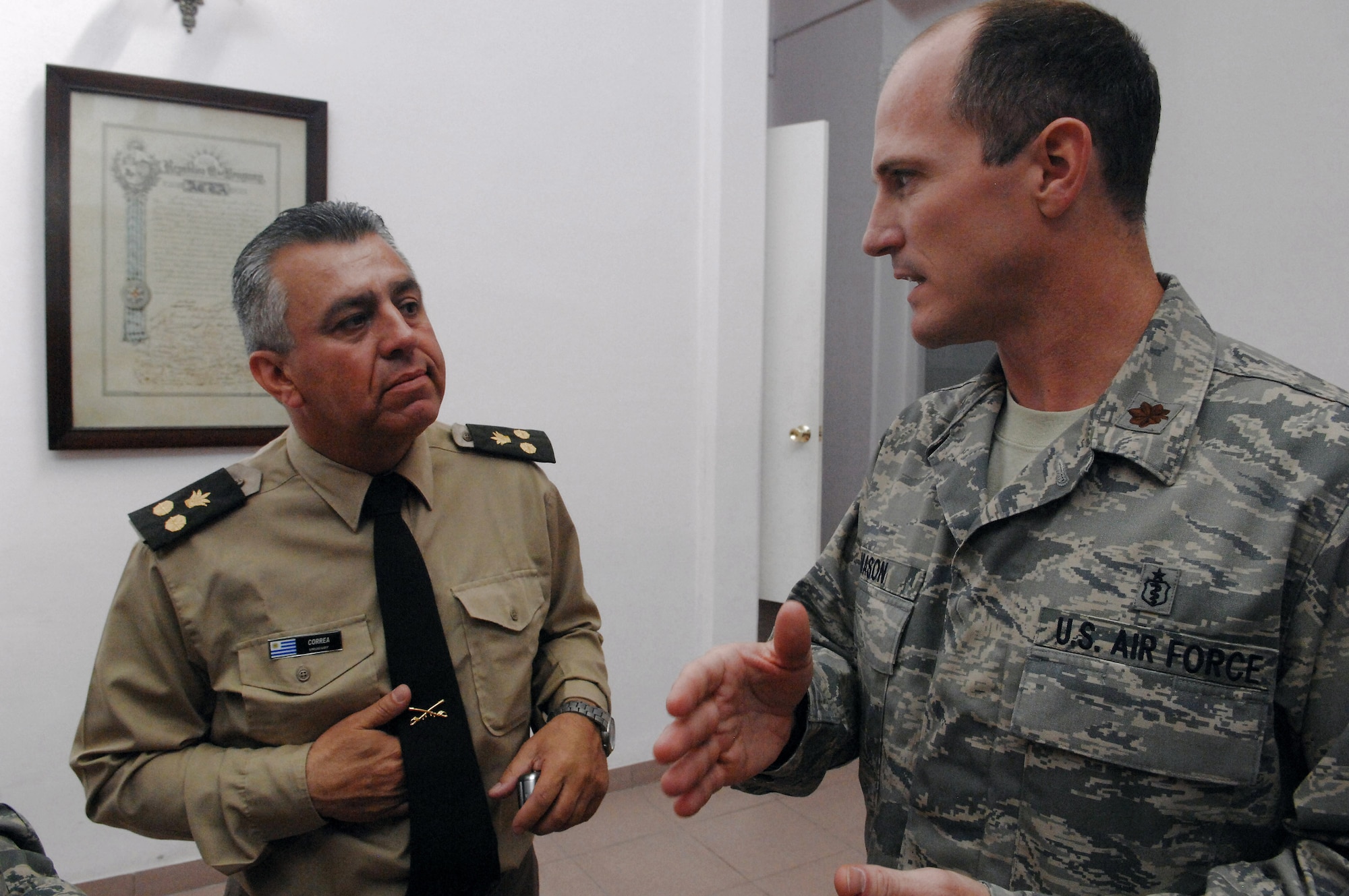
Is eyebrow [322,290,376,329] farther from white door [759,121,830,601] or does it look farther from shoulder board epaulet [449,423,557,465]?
white door [759,121,830,601]

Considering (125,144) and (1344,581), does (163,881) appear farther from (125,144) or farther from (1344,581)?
(1344,581)

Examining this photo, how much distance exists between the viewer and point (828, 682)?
1127mm

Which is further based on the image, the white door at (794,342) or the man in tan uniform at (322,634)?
the white door at (794,342)

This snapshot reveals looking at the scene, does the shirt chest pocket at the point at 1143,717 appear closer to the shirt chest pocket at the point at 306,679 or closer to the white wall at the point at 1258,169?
the shirt chest pocket at the point at 306,679

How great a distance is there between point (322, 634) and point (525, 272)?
5.68 ft

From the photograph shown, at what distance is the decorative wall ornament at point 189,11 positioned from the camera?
225cm

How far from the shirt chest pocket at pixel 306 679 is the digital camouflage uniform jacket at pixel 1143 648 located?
0.71m

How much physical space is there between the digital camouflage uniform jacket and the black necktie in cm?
56

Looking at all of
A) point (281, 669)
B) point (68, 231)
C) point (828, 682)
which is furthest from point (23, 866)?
point (68, 231)

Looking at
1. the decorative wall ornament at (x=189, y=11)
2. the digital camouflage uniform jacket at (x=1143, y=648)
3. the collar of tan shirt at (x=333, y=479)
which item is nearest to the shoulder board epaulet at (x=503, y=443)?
the collar of tan shirt at (x=333, y=479)

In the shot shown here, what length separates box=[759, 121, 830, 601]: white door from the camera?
3252mm

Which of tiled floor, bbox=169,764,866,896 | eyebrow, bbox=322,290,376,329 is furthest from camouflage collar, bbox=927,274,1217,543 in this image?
tiled floor, bbox=169,764,866,896

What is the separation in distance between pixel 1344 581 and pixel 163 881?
265cm

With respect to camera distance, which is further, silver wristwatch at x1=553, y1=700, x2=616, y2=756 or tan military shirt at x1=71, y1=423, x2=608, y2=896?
silver wristwatch at x1=553, y1=700, x2=616, y2=756
